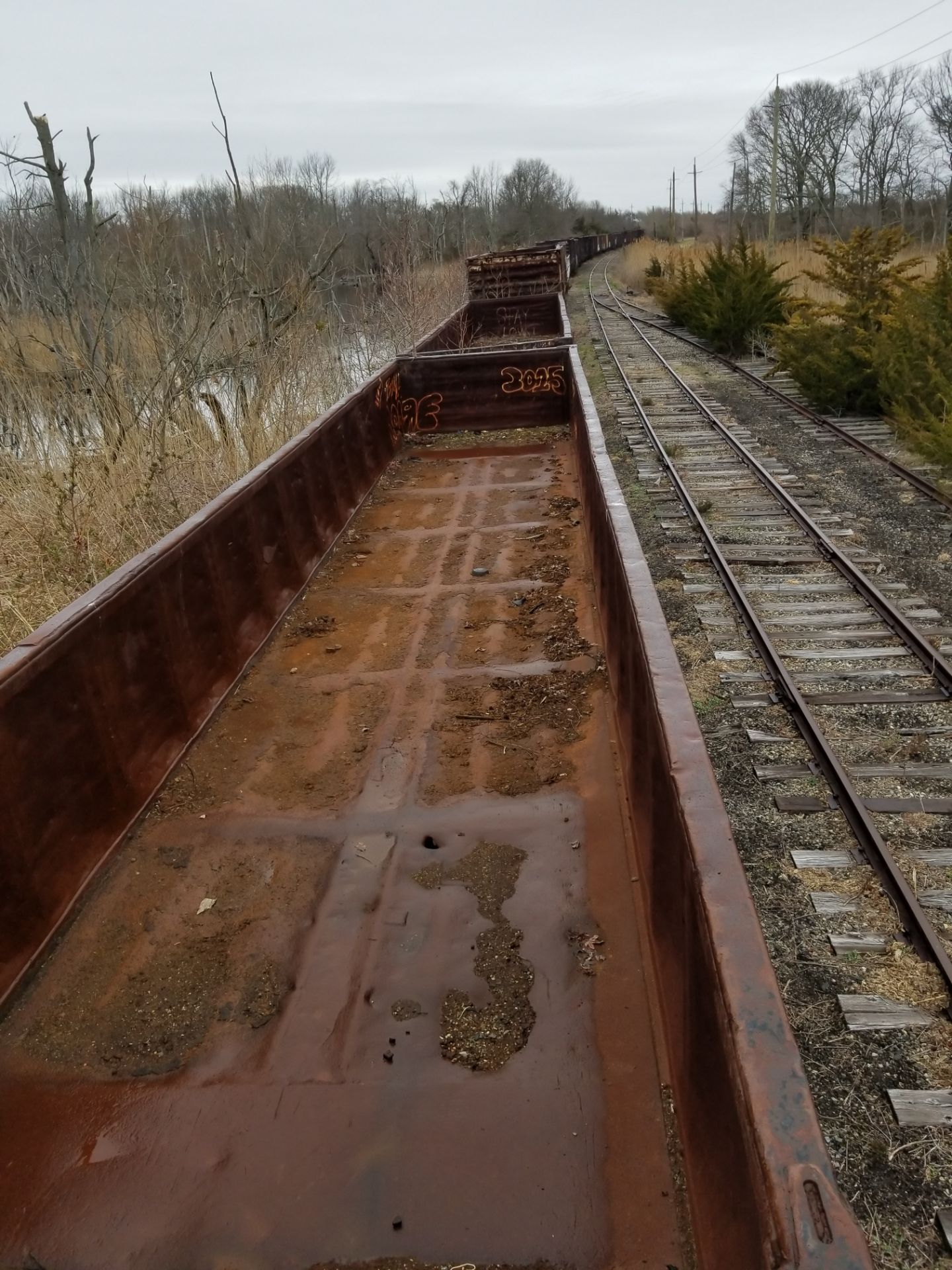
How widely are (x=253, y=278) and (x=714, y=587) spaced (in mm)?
8460

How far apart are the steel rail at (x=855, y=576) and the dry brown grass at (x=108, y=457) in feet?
17.3

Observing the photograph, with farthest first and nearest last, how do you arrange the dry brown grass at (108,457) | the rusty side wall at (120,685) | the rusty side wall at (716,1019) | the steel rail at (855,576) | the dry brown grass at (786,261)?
the dry brown grass at (786,261), the dry brown grass at (108,457), the steel rail at (855,576), the rusty side wall at (120,685), the rusty side wall at (716,1019)

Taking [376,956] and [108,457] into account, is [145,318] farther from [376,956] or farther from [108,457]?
[376,956]

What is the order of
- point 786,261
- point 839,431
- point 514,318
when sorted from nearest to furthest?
1. point 839,431
2. point 514,318
3. point 786,261

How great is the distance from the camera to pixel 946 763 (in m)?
4.66

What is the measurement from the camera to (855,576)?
278 inches

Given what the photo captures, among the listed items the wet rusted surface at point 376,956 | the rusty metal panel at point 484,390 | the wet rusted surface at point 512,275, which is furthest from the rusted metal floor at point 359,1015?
the wet rusted surface at point 512,275

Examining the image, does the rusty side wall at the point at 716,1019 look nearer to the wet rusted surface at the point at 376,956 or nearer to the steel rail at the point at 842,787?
the wet rusted surface at the point at 376,956

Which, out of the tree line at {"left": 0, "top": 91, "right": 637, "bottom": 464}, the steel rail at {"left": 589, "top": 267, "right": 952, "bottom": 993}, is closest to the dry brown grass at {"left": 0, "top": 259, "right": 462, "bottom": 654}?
the tree line at {"left": 0, "top": 91, "right": 637, "bottom": 464}

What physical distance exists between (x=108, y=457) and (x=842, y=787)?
20.2 ft

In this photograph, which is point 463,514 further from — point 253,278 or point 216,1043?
point 253,278

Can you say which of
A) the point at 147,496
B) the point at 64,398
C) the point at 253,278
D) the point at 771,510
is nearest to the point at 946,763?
the point at 771,510

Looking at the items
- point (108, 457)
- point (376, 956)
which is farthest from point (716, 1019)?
point (108, 457)

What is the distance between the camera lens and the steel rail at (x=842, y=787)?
11.7 ft
